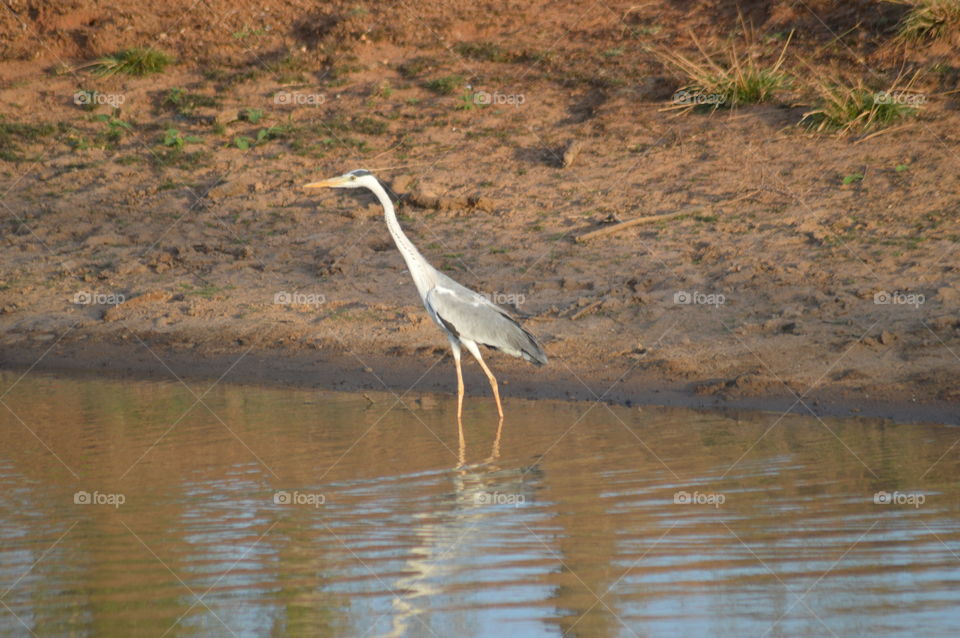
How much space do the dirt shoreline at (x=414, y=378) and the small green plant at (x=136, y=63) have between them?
264 inches

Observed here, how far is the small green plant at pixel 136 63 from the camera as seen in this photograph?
17.3 m

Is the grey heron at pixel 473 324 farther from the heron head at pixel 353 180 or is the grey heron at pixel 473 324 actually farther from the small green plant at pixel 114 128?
the small green plant at pixel 114 128

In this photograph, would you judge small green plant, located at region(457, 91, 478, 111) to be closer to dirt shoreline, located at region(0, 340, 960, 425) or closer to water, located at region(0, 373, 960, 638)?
dirt shoreline, located at region(0, 340, 960, 425)

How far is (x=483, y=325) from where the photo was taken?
997 cm

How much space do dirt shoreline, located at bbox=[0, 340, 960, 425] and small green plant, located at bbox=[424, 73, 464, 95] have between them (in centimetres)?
595

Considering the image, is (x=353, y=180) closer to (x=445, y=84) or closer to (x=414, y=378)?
(x=414, y=378)

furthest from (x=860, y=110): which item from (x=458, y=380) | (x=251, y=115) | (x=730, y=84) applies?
(x=251, y=115)

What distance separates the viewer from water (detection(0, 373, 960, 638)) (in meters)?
5.07

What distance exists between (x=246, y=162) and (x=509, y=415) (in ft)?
22.7

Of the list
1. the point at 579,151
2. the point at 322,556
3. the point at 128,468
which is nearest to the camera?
the point at 322,556

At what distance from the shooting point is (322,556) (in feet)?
19.4

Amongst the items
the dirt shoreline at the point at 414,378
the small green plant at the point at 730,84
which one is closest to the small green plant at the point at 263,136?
the dirt shoreline at the point at 414,378

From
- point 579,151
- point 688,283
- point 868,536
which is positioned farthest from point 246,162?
point 868,536

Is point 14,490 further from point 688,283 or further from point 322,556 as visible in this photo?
point 688,283
